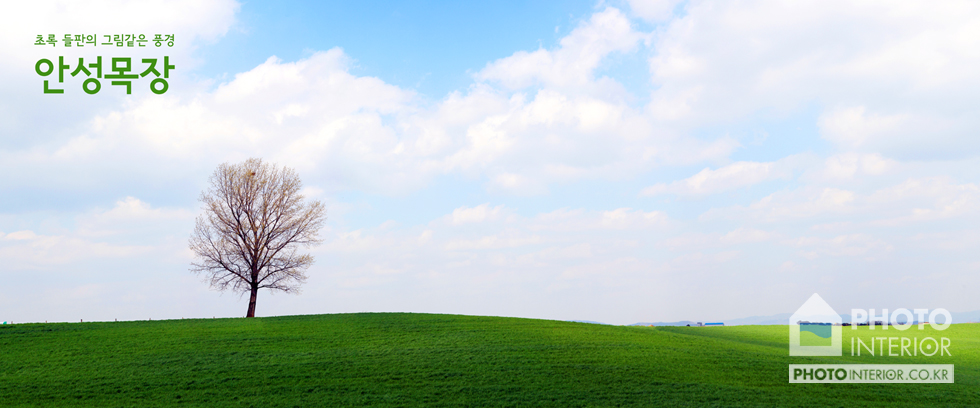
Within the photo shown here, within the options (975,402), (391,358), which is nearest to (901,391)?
(975,402)

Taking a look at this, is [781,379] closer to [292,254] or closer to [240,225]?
[292,254]

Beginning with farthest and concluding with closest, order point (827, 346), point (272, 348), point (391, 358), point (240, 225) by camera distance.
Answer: point (240, 225) < point (827, 346) < point (272, 348) < point (391, 358)

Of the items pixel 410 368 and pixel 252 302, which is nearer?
pixel 410 368

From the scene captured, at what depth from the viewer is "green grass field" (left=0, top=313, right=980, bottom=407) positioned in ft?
59.7

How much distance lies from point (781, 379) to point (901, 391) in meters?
3.71

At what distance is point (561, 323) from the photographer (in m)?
31.8

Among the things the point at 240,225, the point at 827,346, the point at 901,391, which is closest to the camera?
the point at 901,391

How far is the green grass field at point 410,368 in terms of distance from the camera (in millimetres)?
18203

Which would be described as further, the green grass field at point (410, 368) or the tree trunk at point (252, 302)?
the tree trunk at point (252, 302)

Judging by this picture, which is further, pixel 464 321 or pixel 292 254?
pixel 292 254

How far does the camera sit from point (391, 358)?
22.7 m

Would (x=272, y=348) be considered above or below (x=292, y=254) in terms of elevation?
below

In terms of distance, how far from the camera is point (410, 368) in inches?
832

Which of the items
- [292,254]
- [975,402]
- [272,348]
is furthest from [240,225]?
[975,402]
